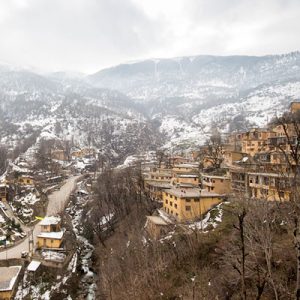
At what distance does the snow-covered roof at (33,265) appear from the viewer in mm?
28509

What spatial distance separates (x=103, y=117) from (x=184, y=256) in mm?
116965

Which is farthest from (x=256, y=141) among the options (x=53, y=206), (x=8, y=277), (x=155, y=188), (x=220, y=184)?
(x=8, y=277)

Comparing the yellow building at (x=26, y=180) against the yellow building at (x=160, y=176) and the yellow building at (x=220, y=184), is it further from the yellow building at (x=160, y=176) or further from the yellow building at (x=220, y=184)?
the yellow building at (x=220, y=184)

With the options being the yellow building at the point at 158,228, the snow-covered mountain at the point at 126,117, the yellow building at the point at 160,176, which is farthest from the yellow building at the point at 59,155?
the yellow building at the point at 158,228

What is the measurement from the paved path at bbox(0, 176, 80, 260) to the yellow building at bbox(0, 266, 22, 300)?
2.22 m

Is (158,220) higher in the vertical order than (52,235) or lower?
higher

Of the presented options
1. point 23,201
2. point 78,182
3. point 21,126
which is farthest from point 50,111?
point 23,201

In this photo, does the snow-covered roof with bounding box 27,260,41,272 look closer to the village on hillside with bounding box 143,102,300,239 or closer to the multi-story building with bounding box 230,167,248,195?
the village on hillside with bounding box 143,102,300,239

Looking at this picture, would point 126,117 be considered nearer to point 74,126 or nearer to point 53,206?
point 74,126

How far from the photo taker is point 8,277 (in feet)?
88.8

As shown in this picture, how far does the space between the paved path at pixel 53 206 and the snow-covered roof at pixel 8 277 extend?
207cm

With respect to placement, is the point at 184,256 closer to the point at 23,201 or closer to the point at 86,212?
the point at 86,212

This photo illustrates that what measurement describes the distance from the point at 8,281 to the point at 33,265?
2.98m

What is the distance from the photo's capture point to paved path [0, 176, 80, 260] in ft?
104
